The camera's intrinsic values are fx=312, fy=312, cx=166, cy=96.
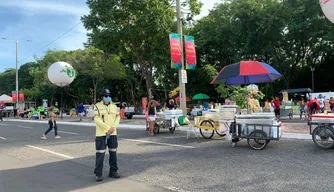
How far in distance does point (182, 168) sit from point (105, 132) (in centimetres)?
214

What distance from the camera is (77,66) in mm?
38031

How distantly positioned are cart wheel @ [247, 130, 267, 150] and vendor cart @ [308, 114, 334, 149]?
1.51 m

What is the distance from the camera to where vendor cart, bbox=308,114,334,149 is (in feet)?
30.1

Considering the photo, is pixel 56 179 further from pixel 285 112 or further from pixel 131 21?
pixel 285 112

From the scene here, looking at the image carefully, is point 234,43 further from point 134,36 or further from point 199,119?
point 199,119

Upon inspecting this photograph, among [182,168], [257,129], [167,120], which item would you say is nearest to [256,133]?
[257,129]

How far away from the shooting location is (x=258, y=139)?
9641mm

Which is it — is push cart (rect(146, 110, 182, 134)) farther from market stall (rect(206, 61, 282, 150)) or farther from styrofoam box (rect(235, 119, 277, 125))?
styrofoam box (rect(235, 119, 277, 125))

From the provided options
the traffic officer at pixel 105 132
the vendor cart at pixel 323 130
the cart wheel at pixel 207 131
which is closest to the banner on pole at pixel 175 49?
the cart wheel at pixel 207 131

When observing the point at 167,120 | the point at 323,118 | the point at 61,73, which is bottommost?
the point at 167,120

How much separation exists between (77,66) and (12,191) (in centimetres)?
3343

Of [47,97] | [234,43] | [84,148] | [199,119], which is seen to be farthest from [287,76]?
[47,97]

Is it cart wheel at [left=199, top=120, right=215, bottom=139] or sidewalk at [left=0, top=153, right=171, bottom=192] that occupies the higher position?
cart wheel at [left=199, top=120, right=215, bottom=139]

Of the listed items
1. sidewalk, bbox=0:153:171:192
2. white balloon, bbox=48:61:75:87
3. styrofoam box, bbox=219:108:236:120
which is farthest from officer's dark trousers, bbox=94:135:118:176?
white balloon, bbox=48:61:75:87
